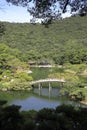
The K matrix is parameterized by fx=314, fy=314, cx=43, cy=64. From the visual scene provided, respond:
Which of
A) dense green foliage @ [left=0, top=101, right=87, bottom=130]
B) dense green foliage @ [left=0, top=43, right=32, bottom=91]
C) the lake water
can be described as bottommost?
the lake water

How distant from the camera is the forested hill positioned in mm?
52606

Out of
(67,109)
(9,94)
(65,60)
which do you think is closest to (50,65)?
(65,60)

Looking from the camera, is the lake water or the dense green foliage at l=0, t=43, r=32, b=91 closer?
the lake water

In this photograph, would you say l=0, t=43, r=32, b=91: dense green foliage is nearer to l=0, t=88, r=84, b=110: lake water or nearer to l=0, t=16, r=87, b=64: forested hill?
l=0, t=88, r=84, b=110: lake water

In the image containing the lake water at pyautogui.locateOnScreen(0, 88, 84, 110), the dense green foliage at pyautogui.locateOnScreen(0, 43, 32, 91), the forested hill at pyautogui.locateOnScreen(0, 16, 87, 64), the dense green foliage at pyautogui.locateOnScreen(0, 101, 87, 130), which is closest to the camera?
the dense green foliage at pyautogui.locateOnScreen(0, 101, 87, 130)

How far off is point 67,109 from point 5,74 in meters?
25.0

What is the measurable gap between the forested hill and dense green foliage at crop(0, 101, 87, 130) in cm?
4310

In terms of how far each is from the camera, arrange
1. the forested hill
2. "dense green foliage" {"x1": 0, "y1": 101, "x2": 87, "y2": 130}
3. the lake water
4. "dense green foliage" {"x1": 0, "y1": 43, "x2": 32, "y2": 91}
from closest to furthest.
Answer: "dense green foliage" {"x1": 0, "y1": 101, "x2": 87, "y2": 130}
the lake water
"dense green foliage" {"x1": 0, "y1": 43, "x2": 32, "y2": 91}
the forested hill

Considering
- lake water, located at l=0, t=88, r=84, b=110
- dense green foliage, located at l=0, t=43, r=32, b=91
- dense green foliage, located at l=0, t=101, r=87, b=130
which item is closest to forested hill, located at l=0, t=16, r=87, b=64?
dense green foliage, located at l=0, t=43, r=32, b=91

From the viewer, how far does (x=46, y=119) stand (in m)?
6.55

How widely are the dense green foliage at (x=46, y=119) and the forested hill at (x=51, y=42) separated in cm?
4310

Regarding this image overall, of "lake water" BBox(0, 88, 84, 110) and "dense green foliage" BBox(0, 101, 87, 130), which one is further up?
Answer: "dense green foliage" BBox(0, 101, 87, 130)

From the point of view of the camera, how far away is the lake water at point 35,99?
2163 centimetres

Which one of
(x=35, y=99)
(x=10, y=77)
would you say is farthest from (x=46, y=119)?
(x=10, y=77)
